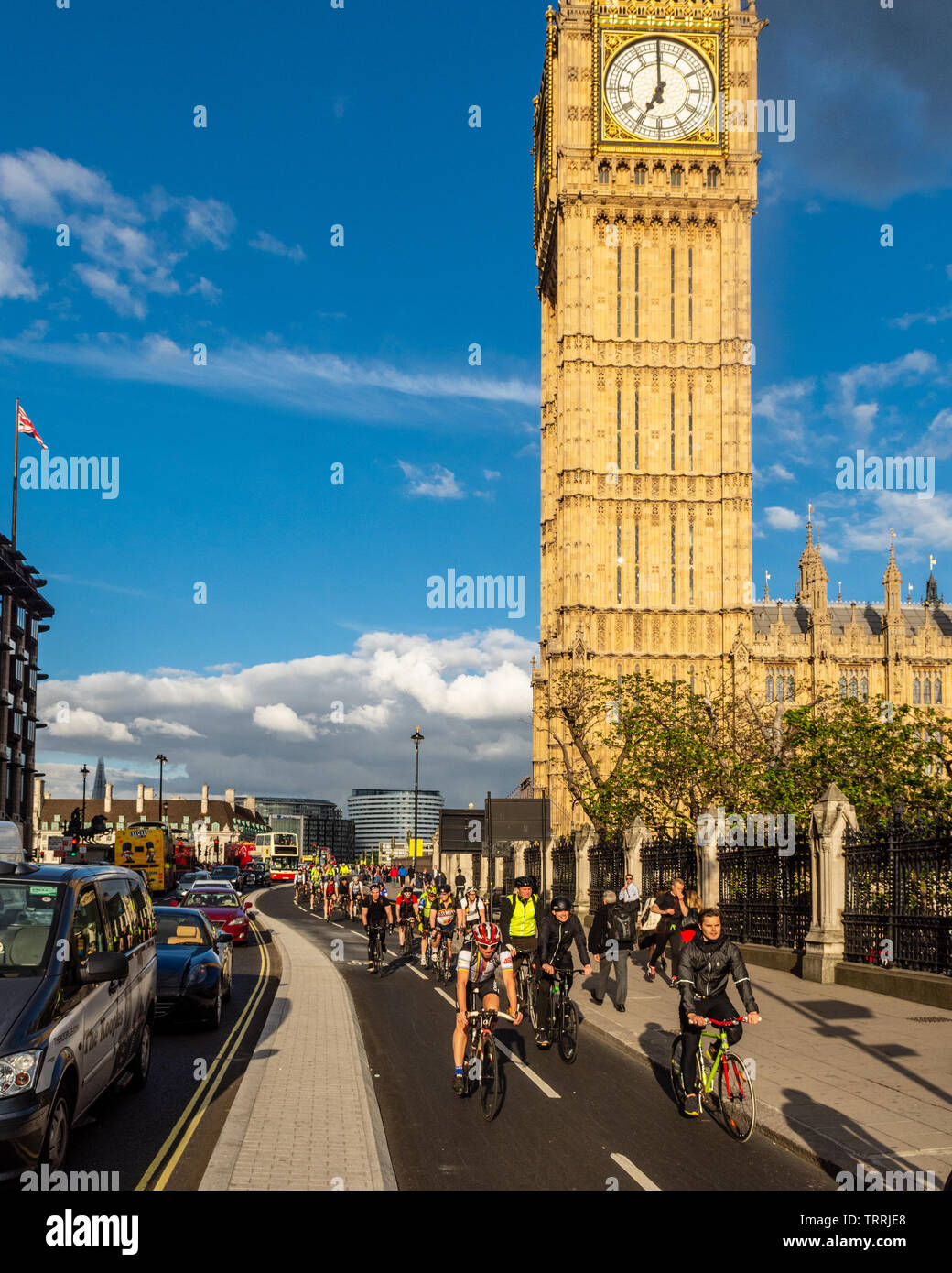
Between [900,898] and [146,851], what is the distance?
48.9 m

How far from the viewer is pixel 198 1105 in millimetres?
10594

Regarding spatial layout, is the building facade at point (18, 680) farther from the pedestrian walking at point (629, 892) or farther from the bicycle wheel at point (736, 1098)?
the bicycle wheel at point (736, 1098)

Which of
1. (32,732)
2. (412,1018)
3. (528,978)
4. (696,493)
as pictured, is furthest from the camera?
(32,732)

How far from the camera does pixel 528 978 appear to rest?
1675 centimetres

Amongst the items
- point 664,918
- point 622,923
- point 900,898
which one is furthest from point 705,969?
point 622,923

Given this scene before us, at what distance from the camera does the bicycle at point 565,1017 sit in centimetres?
1331

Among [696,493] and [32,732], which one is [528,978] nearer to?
[696,493]

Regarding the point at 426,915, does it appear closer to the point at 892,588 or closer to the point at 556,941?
the point at 556,941

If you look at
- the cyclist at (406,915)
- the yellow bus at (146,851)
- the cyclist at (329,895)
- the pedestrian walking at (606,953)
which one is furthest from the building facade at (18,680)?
the pedestrian walking at (606,953)

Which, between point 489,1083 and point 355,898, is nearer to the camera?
point 489,1083

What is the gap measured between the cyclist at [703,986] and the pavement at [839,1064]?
65 cm
